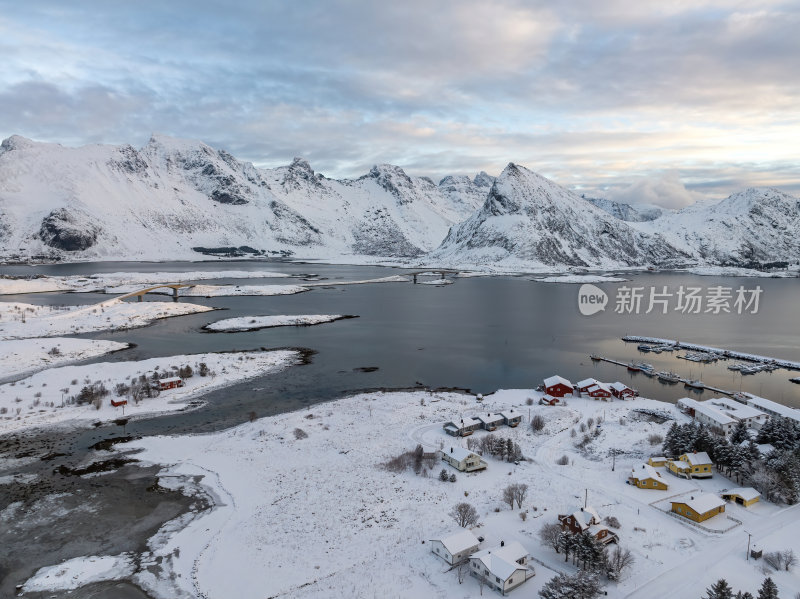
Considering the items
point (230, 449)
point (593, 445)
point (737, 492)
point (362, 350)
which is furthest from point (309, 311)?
point (737, 492)

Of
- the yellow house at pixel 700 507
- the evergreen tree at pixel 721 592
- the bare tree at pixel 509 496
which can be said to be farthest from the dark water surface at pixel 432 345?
the evergreen tree at pixel 721 592

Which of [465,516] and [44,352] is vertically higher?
[465,516]

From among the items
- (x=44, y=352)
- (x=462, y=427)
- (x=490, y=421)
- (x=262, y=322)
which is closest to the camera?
(x=462, y=427)

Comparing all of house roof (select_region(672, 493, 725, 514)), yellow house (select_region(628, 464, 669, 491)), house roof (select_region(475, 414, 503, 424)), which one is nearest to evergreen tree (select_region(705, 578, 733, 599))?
house roof (select_region(672, 493, 725, 514))

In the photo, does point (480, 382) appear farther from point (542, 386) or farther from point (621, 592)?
point (621, 592)

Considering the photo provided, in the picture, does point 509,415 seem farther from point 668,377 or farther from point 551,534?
point 668,377

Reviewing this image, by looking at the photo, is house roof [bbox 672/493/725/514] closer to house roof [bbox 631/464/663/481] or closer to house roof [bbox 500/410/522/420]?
house roof [bbox 631/464/663/481]

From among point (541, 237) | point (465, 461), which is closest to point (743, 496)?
point (465, 461)
